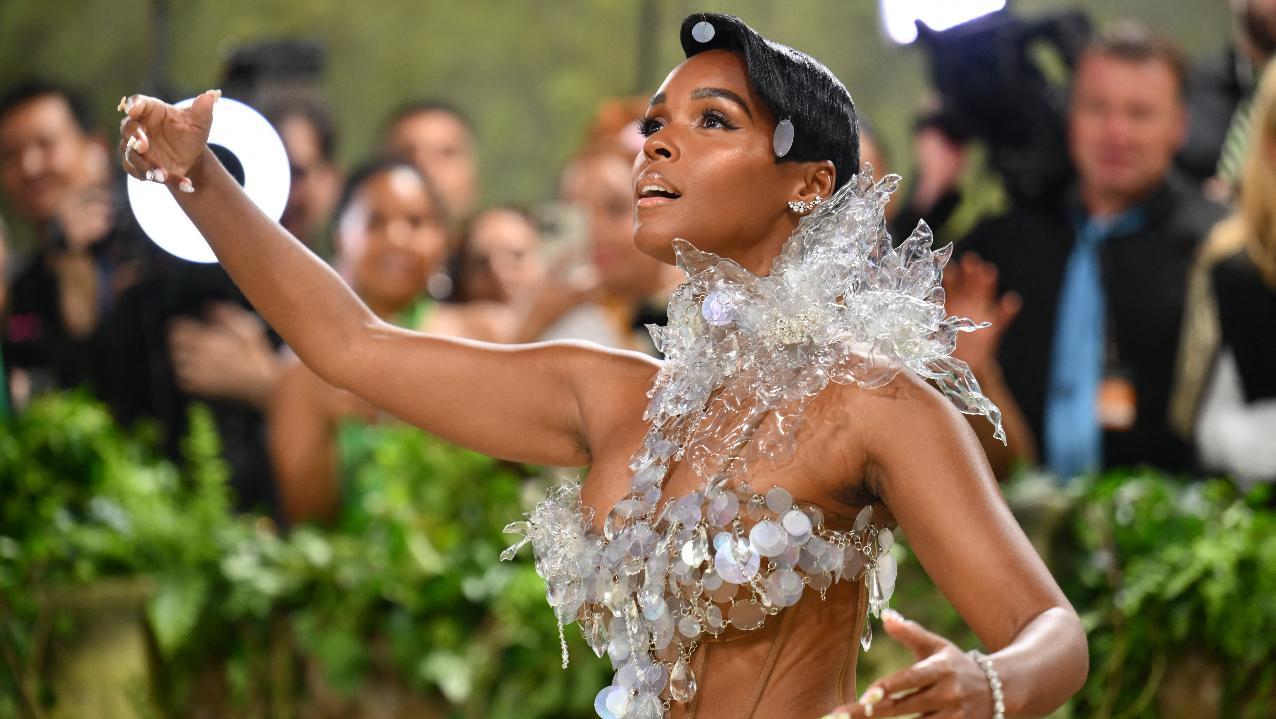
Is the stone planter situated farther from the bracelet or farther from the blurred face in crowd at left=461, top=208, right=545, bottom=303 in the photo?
the bracelet

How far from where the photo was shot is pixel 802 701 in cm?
198

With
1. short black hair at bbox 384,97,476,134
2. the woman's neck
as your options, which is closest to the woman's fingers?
the woman's neck

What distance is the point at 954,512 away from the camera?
1.83 meters

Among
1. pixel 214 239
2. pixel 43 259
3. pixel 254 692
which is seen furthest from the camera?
pixel 43 259

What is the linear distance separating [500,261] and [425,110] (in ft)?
4.62

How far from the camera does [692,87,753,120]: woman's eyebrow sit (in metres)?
2.07

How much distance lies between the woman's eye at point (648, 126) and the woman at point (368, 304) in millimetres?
3401

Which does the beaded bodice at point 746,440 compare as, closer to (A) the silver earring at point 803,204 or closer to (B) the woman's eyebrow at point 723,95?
(A) the silver earring at point 803,204

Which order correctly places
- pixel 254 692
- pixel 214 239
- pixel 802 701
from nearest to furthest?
pixel 802 701 < pixel 214 239 < pixel 254 692

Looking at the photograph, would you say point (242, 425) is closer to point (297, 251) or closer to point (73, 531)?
point (73, 531)

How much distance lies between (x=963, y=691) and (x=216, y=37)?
692cm

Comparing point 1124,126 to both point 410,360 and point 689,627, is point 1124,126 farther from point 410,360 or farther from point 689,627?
point 689,627

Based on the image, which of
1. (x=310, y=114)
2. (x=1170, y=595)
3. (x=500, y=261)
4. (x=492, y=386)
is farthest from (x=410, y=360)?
(x=310, y=114)

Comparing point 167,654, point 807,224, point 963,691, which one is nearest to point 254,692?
point 167,654
